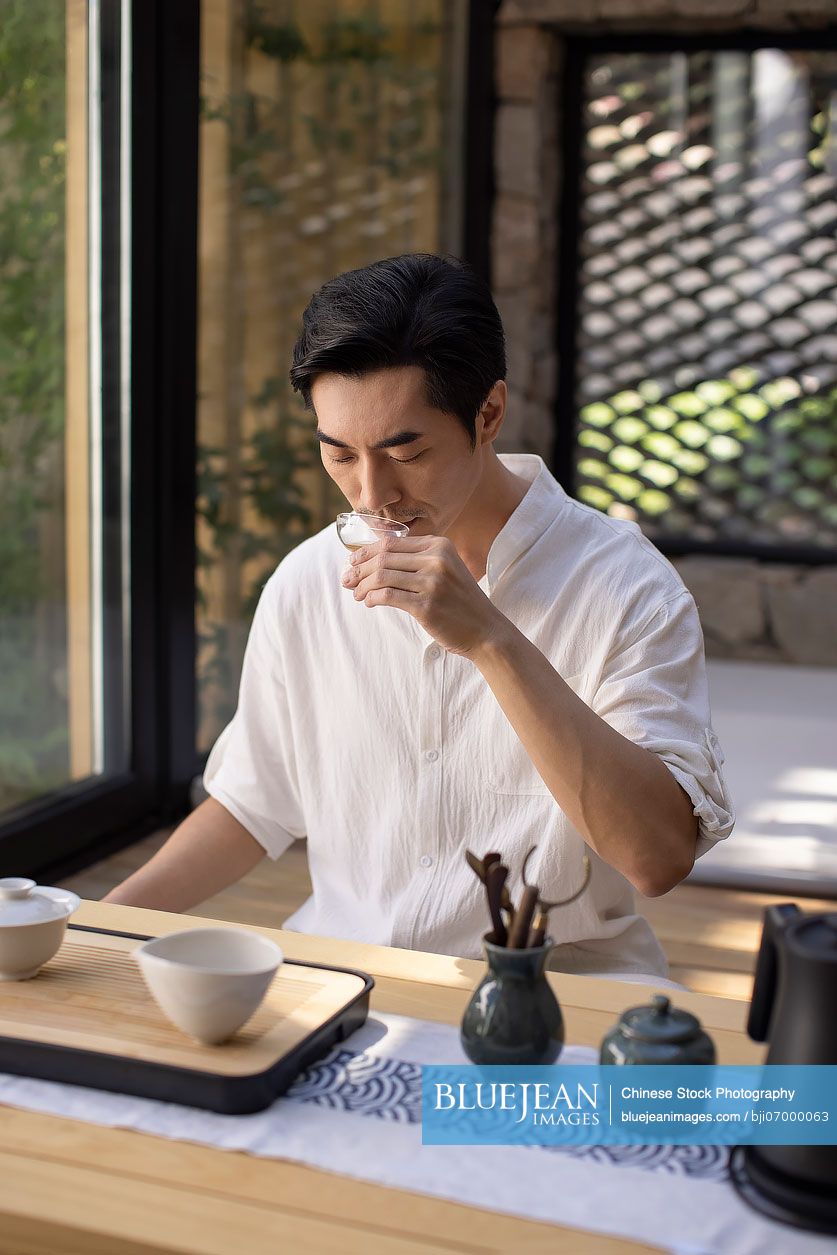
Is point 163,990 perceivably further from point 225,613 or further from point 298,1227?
point 225,613

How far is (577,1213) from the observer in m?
0.88

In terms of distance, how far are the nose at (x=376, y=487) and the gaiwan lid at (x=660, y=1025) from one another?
666mm

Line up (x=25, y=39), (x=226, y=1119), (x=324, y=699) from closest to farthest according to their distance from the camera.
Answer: (x=226, y=1119)
(x=324, y=699)
(x=25, y=39)

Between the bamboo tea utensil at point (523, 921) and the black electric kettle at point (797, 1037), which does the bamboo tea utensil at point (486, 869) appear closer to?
the bamboo tea utensil at point (523, 921)

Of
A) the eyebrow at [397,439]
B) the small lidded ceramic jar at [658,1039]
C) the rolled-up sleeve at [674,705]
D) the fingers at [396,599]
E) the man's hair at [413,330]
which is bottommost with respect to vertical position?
the small lidded ceramic jar at [658,1039]

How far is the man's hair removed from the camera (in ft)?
4.78

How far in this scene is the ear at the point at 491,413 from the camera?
1568 millimetres

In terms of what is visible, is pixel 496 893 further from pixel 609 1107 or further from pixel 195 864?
pixel 195 864

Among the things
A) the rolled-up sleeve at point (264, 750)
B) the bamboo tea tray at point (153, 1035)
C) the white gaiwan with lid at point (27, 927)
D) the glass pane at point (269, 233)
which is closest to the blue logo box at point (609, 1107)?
the bamboo tea tray at point (153, 1035)

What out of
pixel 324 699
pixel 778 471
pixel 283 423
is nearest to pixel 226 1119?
pixel 324 699

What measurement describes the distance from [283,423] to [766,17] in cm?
255

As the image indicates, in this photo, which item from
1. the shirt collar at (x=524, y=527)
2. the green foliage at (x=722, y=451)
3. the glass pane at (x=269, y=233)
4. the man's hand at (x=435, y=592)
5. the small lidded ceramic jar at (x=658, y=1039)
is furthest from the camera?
the green foliage at (x=722, y=451)

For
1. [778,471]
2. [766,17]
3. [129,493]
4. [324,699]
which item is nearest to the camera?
[324,699]

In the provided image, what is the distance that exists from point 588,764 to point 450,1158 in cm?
48
